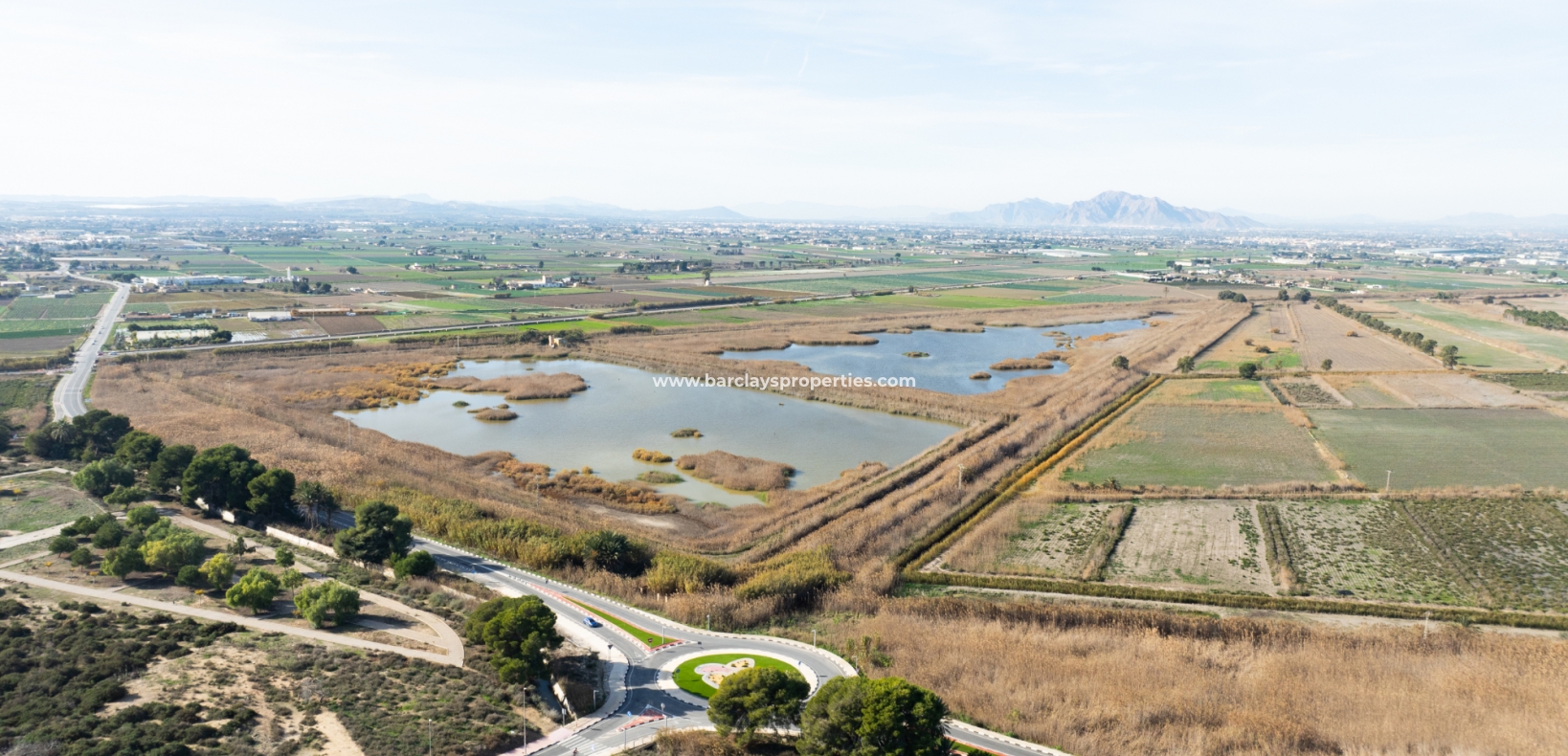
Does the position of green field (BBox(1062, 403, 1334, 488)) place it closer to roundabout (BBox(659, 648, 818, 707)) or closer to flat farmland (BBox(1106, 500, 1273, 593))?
flat farmland (BBox(1106, 500, 1273, 593))

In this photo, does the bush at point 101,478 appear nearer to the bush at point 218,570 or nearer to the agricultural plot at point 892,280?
the bush at point 218,570

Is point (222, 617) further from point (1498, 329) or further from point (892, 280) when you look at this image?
point (892, 280)

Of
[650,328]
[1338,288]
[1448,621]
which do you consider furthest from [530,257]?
[1448,621]

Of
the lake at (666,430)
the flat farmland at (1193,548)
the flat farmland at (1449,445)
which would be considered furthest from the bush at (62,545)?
the flat farmland at (1449,445)

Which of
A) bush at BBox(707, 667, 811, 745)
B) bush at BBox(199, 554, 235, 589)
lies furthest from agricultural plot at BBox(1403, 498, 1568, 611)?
bush at BBox(199, 554, 235, 589)

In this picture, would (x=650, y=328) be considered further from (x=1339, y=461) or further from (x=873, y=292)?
(x=1339, y=461)

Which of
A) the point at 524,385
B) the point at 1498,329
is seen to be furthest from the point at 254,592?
the point at 1498,329
